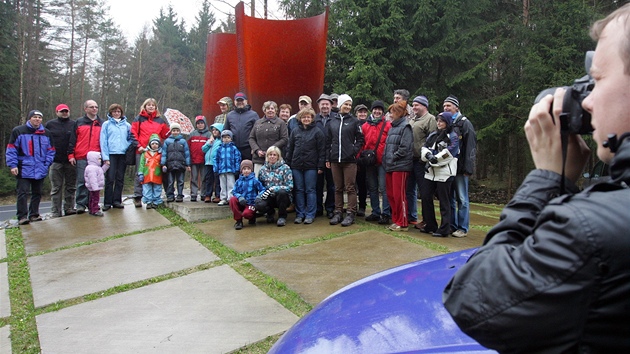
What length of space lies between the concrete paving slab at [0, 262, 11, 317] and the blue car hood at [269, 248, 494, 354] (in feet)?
10.6

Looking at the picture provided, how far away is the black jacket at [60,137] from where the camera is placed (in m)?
7.54

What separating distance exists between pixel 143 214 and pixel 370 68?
8809mm

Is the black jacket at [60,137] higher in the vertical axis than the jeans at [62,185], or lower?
higher

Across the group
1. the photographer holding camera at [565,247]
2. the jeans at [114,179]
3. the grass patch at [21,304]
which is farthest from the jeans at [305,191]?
the photographer holding camera at [565,247]

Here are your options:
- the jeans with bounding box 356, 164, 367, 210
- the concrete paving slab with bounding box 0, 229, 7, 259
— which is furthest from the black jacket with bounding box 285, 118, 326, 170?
the concrete paving slab with bounding box 0, 229, 7, 259

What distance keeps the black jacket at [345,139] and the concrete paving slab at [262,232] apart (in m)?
1.05

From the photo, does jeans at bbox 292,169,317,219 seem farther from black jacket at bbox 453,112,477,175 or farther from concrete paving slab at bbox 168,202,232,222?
black jacket at bbox 453,112,477,175

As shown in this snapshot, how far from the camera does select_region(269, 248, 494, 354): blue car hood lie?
1380 millimetres

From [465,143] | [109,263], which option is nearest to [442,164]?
[465,143]

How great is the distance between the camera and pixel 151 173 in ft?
25.8

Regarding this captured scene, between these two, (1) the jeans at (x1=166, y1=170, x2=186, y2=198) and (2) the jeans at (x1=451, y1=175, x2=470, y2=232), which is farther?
(1) the jeans at (x1=166, y1=170, x2=186, y2=198)

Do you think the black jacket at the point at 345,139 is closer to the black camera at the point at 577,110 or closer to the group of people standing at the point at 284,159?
the group of people standing at the point at 284,159

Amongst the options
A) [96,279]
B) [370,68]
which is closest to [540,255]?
[96,279]

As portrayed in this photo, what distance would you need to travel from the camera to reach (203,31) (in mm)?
46500
